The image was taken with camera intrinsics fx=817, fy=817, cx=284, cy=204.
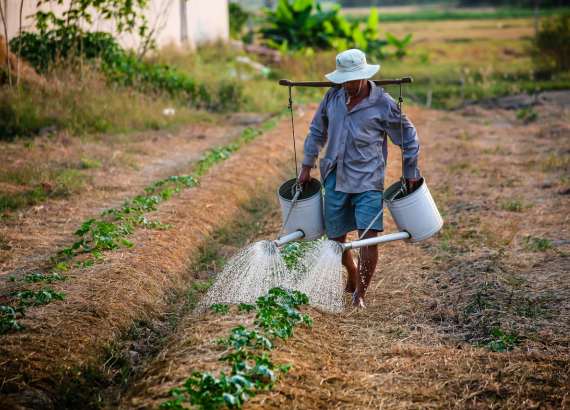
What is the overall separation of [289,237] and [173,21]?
14579mm

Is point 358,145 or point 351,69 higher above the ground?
point 351,69

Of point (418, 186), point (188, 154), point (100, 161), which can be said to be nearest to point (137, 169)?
point (100, 161)

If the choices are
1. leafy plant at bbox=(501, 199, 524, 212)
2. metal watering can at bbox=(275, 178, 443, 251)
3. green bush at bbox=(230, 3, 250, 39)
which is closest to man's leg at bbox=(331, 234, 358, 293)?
metal watering can at bbox=(275, 178, 443, 251)

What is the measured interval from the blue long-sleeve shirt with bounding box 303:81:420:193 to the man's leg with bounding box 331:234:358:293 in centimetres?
54

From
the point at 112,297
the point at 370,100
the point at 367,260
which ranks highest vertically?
the point at 370,100

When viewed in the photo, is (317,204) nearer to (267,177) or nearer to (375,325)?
(375,325)

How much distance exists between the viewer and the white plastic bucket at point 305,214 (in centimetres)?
546

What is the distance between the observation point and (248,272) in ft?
17.7

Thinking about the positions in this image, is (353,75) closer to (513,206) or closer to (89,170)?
(513,206)

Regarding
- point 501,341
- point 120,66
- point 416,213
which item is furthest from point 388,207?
point 120,66

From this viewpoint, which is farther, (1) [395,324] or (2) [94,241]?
(2) [94,241]

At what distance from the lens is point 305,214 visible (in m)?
5.50

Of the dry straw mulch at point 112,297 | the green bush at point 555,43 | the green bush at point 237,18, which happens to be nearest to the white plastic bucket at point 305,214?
the dry straw mulch at point 112,297

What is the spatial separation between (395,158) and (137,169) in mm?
3586
